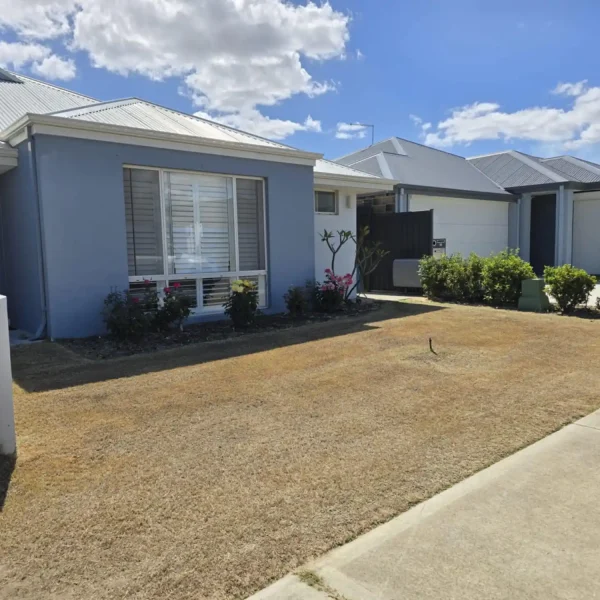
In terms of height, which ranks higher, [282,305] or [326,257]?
[326,257]

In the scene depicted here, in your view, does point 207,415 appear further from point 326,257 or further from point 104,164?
point 326,257

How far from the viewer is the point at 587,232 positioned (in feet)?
67.9

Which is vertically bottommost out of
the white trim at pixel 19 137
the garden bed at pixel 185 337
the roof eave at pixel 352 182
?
the garden bed at pixel 185 337

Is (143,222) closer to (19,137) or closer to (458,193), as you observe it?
(19,137)

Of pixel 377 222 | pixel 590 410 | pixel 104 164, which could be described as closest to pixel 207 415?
pixel 590 410

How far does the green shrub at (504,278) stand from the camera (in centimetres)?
1098

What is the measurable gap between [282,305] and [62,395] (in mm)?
5393

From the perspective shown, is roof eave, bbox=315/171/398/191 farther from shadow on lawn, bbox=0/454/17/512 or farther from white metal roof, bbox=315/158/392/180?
shadow on lawn, bbox=0/454/17/512

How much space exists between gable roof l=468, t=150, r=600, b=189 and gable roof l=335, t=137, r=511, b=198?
2.44 feet

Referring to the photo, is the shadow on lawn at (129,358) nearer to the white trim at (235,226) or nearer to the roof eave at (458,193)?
the white trim at (235,226)

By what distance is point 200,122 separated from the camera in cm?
1016

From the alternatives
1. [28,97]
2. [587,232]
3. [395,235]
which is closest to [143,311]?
[28,97]

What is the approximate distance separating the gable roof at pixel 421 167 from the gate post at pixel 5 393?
12.8m

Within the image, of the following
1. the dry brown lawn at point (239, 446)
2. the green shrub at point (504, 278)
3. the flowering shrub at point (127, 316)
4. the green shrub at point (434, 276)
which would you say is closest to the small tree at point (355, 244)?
the green shrub at point (434, 276)
